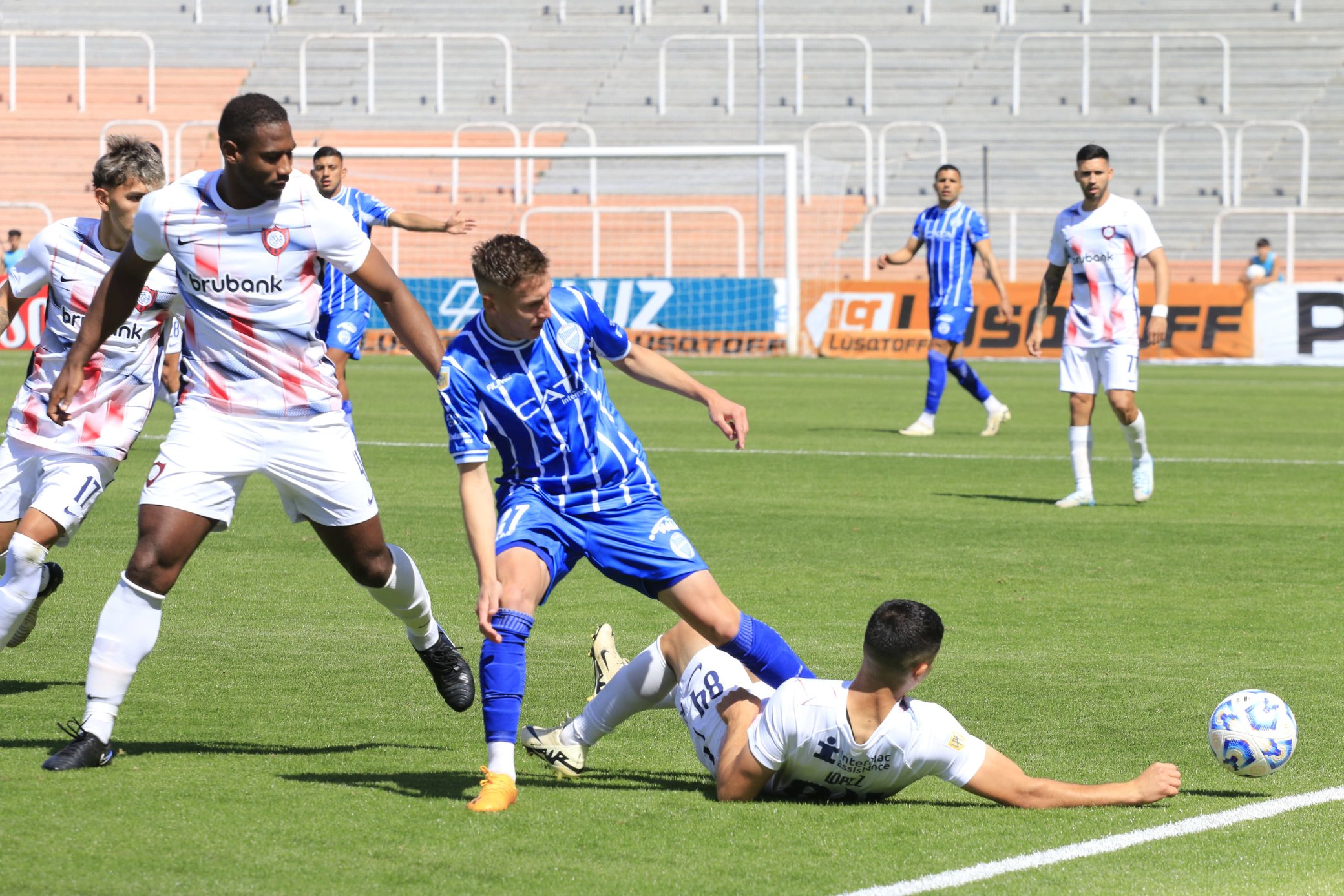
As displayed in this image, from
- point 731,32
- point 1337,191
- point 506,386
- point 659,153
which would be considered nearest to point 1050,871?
point 506,386

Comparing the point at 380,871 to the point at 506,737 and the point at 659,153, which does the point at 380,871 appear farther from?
the point at 659,153

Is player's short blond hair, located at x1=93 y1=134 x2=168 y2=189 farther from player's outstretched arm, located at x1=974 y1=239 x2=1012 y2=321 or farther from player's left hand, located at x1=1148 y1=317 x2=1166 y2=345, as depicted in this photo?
player's outstretched arm, located at x1=974 y1=239 x2=1012 y2=321

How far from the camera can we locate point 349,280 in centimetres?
1223

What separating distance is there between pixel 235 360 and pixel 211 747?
52.0 inches

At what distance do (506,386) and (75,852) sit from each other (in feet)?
5.94

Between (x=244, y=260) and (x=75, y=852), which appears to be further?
(x=244, y=260)

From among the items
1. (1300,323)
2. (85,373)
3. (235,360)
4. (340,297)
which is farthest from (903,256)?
(1300,323)

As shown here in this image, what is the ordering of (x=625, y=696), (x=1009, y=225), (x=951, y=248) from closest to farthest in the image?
(x=625, y=696) < (x=951, y=248) < (x=1009, y=225)

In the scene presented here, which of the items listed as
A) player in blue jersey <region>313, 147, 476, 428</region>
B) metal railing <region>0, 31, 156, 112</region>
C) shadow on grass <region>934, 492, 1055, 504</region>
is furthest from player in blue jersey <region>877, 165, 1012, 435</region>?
metal railing <region>0, 31, 156, 112</region>

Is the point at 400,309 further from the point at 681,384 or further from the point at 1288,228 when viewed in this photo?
the point at 1288,228

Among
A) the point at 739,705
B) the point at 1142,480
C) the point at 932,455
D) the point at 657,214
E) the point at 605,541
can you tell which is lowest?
the point at 932,455

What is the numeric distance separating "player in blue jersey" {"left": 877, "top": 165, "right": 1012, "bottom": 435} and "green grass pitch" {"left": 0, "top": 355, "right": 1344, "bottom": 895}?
237 cm

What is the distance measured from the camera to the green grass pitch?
4523mm

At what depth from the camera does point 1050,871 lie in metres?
4.45
